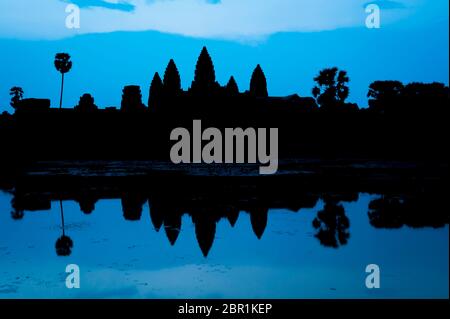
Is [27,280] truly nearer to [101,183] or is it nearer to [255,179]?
[101,183]

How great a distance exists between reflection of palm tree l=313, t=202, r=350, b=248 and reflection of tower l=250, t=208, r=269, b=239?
1.30 metres

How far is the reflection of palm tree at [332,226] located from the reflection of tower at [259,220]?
130 centimetres

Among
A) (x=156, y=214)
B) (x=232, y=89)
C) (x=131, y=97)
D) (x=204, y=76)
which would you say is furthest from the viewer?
(x=131, y=97)

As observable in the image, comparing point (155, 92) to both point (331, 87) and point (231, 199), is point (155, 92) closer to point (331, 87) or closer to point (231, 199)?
point (331, 87)

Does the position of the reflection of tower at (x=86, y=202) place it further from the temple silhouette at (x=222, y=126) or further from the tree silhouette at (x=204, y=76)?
the tree silhouette at (x=204, y=76)

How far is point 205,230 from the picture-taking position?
43.1 ft

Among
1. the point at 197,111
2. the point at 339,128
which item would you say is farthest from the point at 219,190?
the point at 197,111

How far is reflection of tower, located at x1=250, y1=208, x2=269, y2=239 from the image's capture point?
13.2m

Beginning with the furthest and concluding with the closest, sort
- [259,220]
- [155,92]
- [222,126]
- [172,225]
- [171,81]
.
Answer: [155,92], [171,81], [222,126], [259,220], [172,225]

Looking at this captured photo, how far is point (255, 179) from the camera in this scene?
23.9 m

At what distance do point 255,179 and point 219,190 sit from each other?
14.3ft

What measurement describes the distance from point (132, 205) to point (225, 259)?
6644 mm

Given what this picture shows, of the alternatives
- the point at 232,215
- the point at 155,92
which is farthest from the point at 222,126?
the point at 232,215
